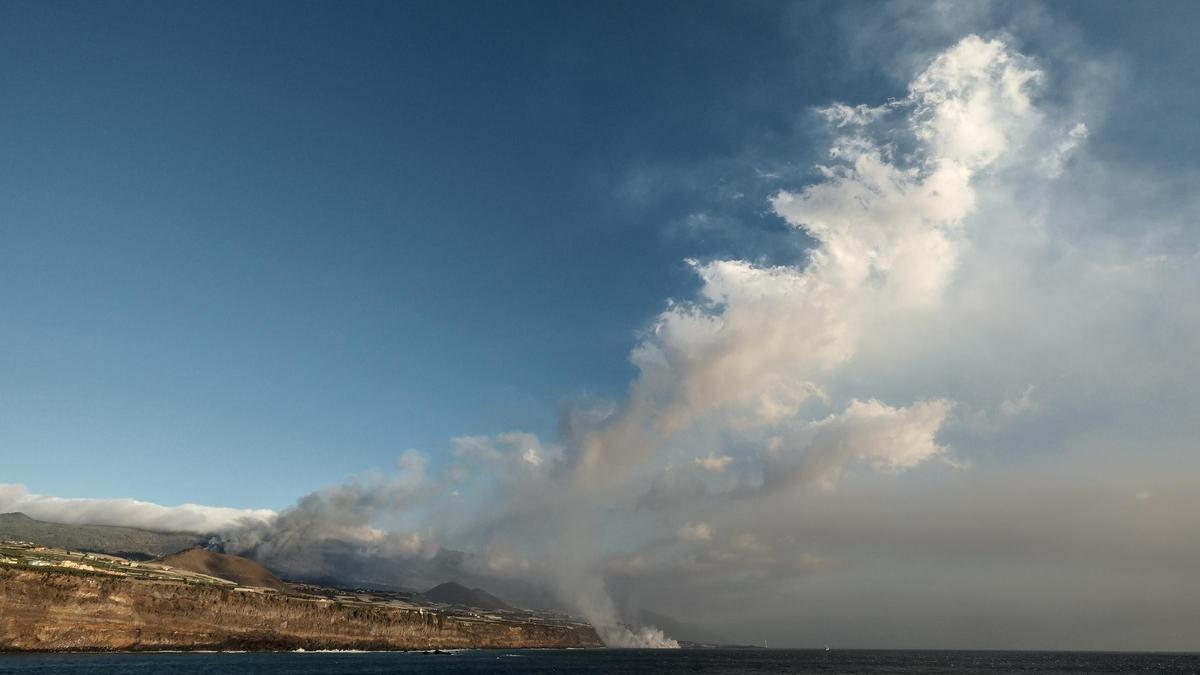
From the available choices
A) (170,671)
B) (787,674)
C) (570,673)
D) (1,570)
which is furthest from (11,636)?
(787,674)

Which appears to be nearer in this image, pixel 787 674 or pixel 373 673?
pixel 373 673

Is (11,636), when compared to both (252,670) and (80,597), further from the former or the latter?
(252,670)

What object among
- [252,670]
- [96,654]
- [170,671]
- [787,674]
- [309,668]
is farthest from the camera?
[787,674]

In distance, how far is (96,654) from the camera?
611ft

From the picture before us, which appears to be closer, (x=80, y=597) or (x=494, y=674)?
(x=494, y=674)

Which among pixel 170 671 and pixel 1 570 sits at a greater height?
pixel 1 570

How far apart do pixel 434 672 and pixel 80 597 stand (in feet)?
347

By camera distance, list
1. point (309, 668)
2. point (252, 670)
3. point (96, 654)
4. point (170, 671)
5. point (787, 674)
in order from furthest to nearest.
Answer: point (787, 674) < point (96, 654) < point (309, 668) < point (252, 670) < point (170, 671)

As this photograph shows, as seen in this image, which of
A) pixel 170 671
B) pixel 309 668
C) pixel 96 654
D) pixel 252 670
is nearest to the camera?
pixel 170 671

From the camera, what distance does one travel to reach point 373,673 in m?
166

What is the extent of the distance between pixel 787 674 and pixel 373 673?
380 feet

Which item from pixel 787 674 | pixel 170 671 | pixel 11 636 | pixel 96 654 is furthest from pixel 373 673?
pixel 787 674

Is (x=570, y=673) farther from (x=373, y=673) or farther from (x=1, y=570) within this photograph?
(x=1, y=570)

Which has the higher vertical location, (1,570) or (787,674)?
(1,570)
